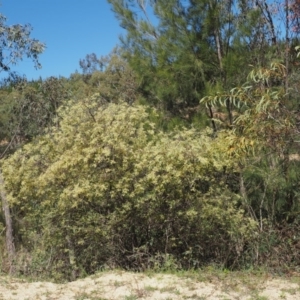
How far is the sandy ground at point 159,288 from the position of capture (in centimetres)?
580

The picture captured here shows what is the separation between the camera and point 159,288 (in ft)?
20.1

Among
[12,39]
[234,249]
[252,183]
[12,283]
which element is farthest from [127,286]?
[12,39]

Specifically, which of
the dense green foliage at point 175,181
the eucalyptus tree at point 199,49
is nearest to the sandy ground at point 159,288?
the dense green foliage at point 175,181

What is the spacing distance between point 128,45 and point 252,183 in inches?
170

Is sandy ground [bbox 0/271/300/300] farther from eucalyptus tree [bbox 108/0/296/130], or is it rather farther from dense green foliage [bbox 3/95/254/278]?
eucalyptus tree [bbox 108/0/296/130]

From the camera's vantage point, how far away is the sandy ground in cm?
580

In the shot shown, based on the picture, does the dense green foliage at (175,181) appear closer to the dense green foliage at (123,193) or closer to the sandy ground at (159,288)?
the dense green foliage at (123,193)

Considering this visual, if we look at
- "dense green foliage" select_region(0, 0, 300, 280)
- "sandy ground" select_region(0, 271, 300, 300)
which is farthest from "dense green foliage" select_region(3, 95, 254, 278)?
"sandy ground" select_region(0, 271, 300, 300)

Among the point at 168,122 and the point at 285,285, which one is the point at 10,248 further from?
the point at 285,285

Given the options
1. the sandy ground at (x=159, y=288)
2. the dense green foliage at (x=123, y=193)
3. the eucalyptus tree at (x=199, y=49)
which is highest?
the eucalyptus tree at (x=199, y=49)

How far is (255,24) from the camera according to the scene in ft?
31.7

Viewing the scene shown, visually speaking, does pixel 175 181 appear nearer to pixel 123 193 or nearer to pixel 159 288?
pixel 123 193

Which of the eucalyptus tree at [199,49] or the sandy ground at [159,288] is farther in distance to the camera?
the eucalyptus tree at [199,49]

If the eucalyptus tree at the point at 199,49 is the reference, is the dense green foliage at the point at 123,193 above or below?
below
